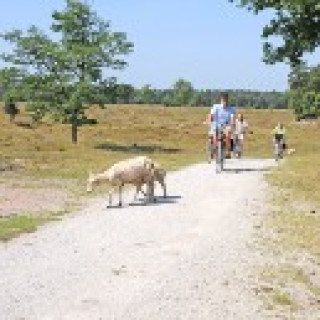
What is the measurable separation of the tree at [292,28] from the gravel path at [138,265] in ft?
42.0

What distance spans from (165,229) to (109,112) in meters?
122

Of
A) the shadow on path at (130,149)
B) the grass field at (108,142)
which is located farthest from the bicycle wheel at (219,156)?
the shadow on path at (130,149)

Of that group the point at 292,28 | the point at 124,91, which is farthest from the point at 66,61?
the point at 292,28

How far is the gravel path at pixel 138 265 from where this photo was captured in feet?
39.8

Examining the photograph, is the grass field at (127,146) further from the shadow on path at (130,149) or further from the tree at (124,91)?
the tree at (124,91)

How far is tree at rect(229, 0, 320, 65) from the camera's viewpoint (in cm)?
3303

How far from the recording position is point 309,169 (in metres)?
34.7

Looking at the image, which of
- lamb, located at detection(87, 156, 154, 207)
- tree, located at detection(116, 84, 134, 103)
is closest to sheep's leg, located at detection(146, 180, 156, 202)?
lamb, located at detection(87, 156, 154, 207)

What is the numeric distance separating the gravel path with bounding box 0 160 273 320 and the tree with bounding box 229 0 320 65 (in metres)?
12.8

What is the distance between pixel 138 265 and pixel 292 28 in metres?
23.5

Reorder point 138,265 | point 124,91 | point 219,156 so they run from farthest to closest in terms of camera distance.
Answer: point 124,91, point 219,156, point 138,265

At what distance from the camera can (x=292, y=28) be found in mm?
36375

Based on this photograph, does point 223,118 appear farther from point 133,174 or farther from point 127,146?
point 127,146

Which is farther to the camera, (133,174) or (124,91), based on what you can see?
(124,91)
